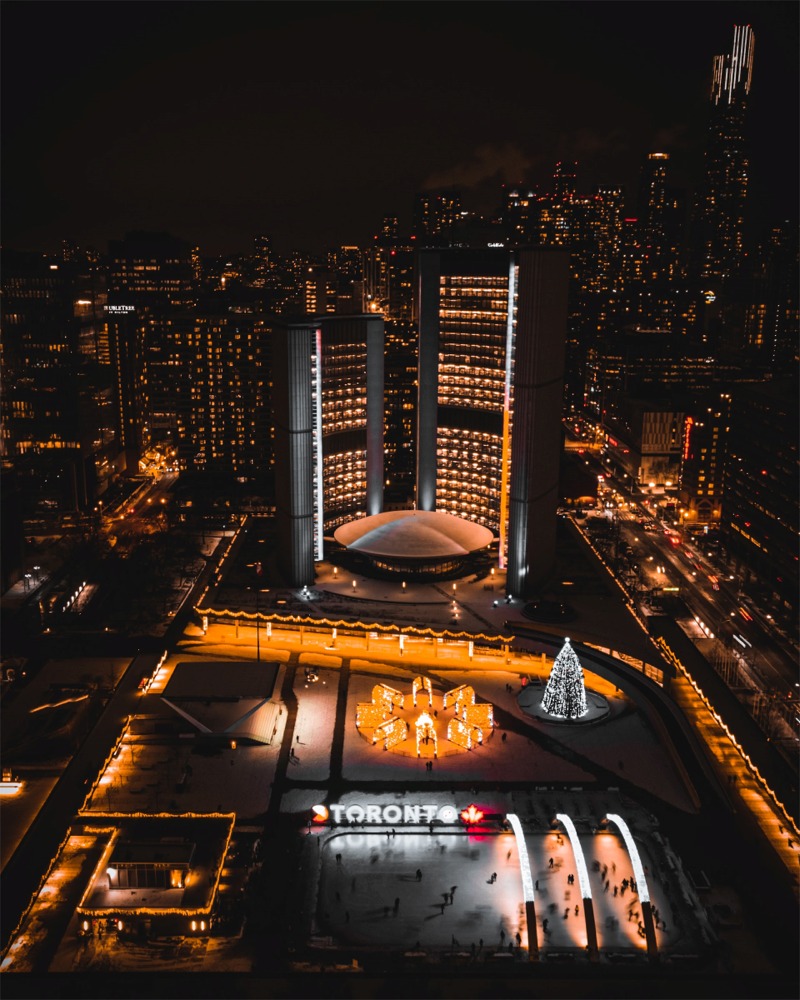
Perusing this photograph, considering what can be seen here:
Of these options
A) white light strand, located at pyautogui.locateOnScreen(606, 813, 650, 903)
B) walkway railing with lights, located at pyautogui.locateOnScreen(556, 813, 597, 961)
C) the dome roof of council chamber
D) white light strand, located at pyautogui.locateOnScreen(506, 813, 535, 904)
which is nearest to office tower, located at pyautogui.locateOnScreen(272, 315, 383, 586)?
the dome roof of council chamber

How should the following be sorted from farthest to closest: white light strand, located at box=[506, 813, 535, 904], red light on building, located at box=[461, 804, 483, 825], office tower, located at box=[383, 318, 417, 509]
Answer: office tower, located at box=[383, 318, 417, 509] → red light on building, located at box=[461, 804, 483, 825] → white light strand, located at box=[506, 813, 535, 904]

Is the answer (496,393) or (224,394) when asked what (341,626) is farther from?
(224,394)

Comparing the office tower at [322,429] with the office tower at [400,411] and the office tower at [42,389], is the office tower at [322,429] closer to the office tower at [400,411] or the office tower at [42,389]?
the office tower at [42,389]

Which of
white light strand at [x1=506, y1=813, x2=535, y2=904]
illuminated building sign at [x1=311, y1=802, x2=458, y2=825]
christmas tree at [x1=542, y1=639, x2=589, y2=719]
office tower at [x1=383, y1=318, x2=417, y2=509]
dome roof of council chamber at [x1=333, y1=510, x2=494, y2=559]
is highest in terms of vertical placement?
office tower at [x1=383, y1=318, x2=417, y2=509]

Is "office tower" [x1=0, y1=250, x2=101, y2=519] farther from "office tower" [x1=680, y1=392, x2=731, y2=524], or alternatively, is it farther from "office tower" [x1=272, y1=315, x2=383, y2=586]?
"office tower" [x1=680, y1=392, x2=731, y2=524]

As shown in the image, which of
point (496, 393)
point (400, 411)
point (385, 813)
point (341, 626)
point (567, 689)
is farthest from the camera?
point (400, 411)

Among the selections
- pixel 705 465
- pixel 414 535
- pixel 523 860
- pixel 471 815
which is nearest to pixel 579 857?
pixel 523 860

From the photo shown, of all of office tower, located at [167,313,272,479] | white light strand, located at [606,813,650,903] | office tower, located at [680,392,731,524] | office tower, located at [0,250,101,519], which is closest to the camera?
white light strand, located at [606,813,650,903]
